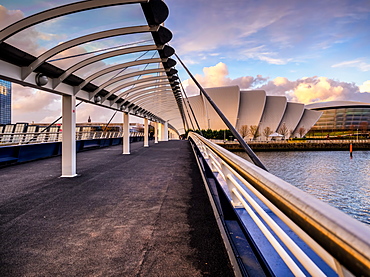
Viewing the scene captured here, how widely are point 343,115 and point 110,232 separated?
127733 mm

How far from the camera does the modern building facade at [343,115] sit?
351ft

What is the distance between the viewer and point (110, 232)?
3336 mm

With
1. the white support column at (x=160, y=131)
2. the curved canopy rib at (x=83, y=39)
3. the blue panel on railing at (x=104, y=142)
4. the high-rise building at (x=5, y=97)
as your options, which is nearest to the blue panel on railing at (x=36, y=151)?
the high-rise building at (x=5, y=97)

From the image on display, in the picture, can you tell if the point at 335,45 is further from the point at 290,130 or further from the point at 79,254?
the point at 290,130

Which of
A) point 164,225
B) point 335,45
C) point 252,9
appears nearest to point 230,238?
point 164,225

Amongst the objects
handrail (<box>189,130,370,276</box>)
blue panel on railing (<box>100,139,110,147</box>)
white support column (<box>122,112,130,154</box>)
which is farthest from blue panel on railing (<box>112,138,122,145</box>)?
handrail (<box>189,130,370,276</box>)

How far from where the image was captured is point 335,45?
501 inches

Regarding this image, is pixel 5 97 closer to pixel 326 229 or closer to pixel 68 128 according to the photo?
pixel 68 128

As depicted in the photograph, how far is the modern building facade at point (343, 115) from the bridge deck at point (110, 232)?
121m

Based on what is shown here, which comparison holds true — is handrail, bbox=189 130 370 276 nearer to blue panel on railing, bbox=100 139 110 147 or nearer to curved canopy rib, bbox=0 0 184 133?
curved canopy rib, bbox=0 0 184 133

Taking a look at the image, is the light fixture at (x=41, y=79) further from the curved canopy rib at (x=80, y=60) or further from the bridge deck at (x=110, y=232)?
the bridge deck at (x=110, y=232)

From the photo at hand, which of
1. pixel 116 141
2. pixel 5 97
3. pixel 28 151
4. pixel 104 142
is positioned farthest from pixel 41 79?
pixel 5 97

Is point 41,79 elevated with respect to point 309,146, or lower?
elevated

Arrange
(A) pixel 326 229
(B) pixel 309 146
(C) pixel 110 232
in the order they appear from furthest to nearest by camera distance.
Answer: (B) pixel 309 146 < (C) pixel 110 232 < (A) pixel 326 229
